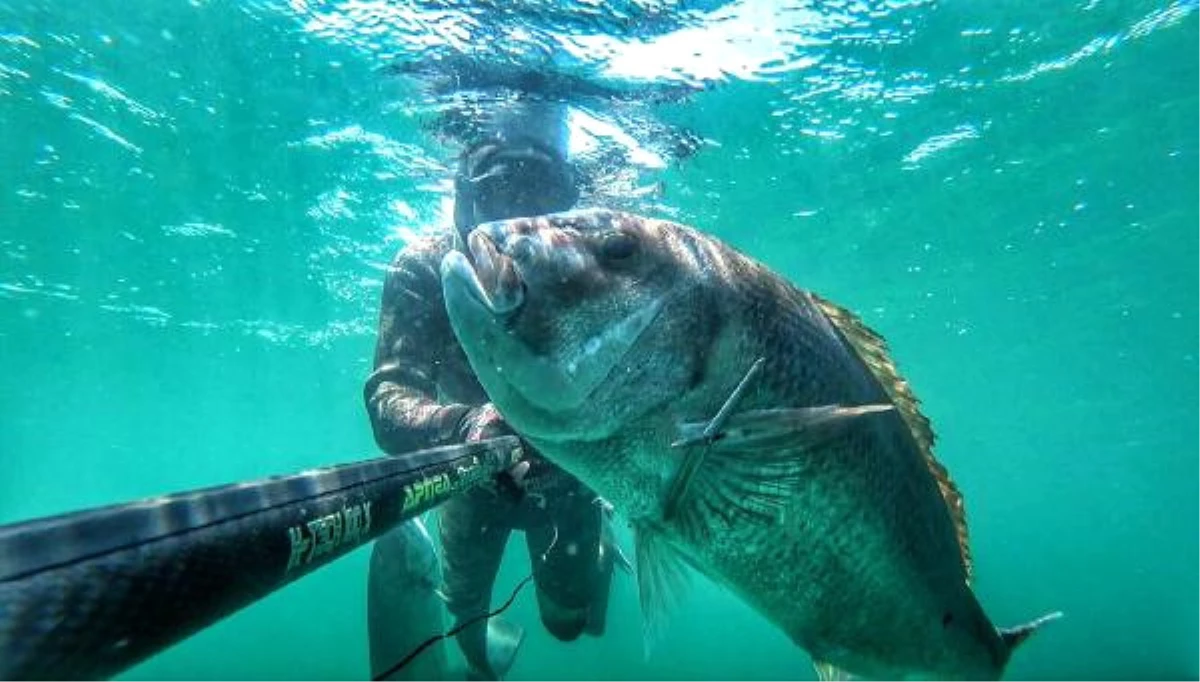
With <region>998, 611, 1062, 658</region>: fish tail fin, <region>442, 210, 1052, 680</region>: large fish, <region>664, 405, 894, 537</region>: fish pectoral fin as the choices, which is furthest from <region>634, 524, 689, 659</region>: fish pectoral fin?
<region>998, 611, 1062, 658</region>: fish tail fin

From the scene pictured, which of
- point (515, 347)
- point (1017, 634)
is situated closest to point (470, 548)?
point (1017, 634)

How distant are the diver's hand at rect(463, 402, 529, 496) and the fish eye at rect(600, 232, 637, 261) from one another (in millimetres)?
672

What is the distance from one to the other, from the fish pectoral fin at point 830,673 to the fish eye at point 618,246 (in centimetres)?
164

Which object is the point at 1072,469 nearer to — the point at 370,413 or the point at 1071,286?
the point at 1071,286

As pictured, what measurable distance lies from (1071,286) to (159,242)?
2611 cm

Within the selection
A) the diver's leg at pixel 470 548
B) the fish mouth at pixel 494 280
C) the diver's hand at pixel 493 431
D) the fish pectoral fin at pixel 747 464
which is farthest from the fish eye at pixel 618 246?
the diver's leg at pixel 470 548

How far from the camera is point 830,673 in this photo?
2459mm

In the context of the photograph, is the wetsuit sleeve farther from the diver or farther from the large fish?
the large fish

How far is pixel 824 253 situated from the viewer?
18297 mm

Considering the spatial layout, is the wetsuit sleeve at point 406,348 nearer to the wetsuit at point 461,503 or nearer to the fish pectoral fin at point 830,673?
the wetsuit at point 461,503

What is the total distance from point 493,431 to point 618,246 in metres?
1.02

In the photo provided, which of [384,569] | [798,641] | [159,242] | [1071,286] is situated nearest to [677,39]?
[384,569]

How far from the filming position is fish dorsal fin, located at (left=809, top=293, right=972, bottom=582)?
245 cm

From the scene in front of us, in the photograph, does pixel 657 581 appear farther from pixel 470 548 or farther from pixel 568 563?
pixel 470 548
